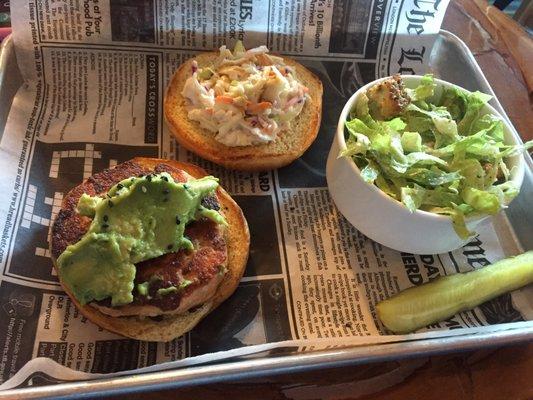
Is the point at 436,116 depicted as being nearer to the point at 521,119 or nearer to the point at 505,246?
the point at 505,246

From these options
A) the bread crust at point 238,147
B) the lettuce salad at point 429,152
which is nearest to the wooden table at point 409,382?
the lettuce salad at point 429,152

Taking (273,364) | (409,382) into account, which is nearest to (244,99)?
(273,364)

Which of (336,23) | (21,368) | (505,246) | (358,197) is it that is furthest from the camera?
(336,23)

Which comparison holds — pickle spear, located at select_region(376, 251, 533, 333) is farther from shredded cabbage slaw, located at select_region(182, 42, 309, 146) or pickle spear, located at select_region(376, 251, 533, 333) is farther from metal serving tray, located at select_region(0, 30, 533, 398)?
shredded cabbage slaw, located at select_region(182, 42, 309, 146)

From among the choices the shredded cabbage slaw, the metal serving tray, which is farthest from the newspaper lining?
the shredded cabbage slaw

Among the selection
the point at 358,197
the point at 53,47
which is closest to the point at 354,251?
the point at 358,197

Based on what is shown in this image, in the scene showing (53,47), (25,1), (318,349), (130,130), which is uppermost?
(25,1)

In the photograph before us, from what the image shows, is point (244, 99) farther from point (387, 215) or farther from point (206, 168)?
point (387, 215)
